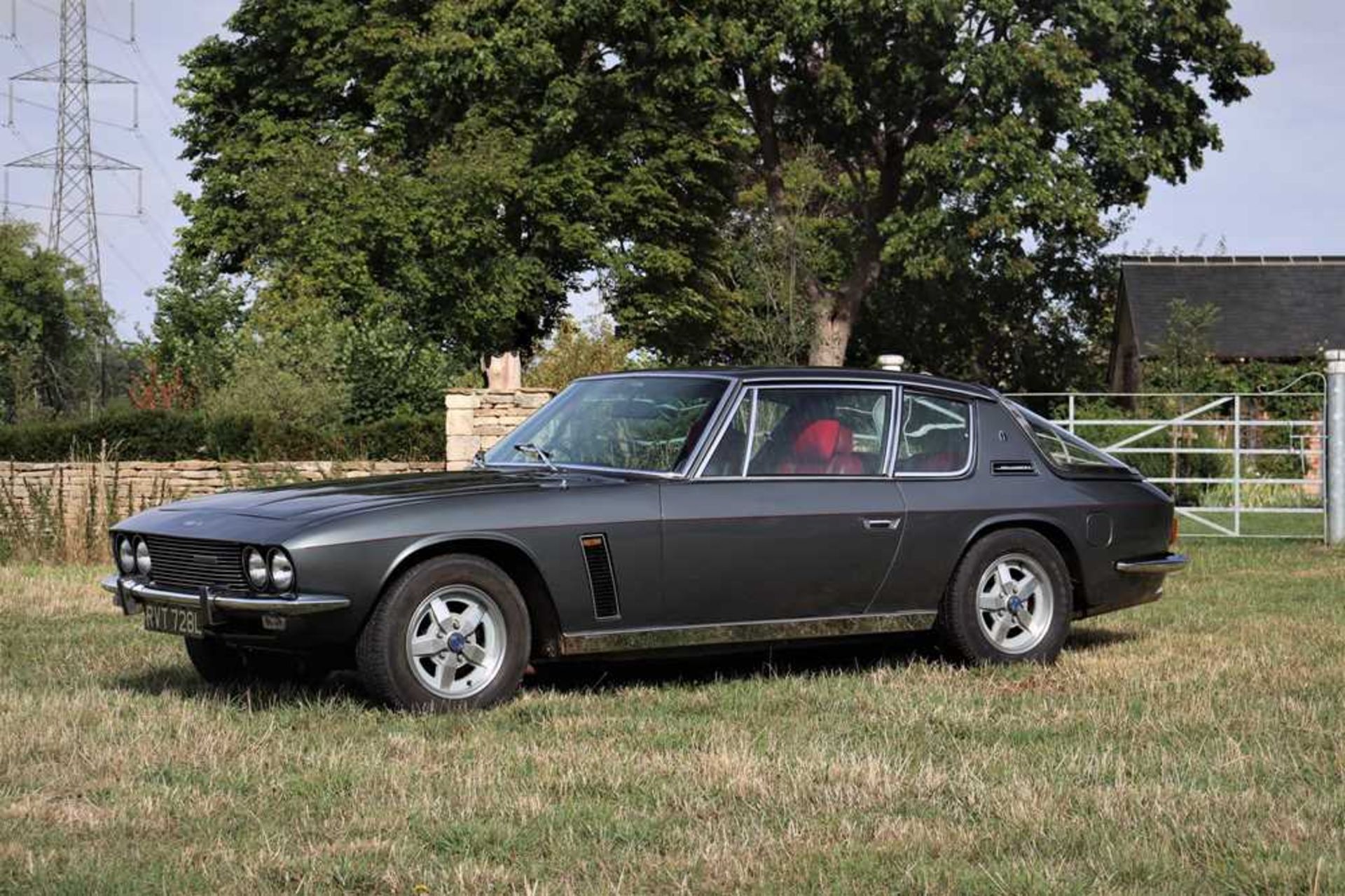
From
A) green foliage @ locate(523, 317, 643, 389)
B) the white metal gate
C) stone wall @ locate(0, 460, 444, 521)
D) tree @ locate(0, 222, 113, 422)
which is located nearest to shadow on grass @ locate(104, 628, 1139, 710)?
stone wall @ locate(0, 460, 444, 521)

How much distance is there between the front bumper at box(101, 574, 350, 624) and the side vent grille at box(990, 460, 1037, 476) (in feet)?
11.8

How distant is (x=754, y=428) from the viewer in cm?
895

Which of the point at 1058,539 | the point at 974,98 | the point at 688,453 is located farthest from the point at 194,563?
the point at 974,98

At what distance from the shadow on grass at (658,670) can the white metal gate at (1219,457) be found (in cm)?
1006

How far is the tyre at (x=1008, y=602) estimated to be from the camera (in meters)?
9.34

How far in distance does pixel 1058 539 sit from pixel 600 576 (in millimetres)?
2798

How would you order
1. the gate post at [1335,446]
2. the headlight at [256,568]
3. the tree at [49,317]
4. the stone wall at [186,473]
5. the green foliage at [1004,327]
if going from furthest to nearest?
1. the tree at [49,317]
2. the green foliage at [1004,327]
3. the gate post at [1335,446]
4. the stone wall at [186,473]
5. the headlight at [256,568]

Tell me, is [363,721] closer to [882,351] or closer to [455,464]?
[455,464]

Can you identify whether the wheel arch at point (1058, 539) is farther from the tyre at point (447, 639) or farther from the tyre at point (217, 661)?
the tyre at point (217, 661)

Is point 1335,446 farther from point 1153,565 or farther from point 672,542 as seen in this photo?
point 672,542

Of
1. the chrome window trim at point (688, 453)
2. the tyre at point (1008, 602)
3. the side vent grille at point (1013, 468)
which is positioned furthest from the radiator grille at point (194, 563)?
the side vent grille at point (1013, 468)

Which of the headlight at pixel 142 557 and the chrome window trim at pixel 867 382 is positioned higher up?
the chrome window trim at pixel 867 382

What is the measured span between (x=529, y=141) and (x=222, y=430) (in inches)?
687

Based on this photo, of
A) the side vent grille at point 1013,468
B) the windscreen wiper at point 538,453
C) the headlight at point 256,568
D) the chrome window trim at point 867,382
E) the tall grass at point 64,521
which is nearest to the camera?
the headlight at point 256,568
